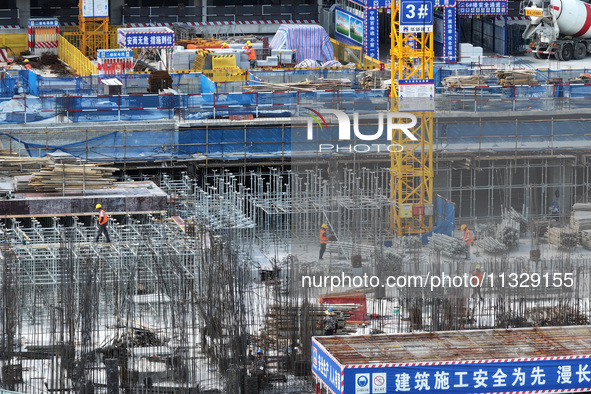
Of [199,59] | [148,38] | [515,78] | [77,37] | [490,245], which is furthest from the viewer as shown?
[77,37]

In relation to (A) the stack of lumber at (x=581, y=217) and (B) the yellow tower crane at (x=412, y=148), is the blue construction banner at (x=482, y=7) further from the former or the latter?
(A) the stack of lumber at (x=581, y=217)

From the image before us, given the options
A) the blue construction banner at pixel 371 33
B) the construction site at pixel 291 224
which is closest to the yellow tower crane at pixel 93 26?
the construction site at pixel 291 224

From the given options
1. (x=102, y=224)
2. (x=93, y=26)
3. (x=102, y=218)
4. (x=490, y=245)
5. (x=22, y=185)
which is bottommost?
(x=490, y=245)

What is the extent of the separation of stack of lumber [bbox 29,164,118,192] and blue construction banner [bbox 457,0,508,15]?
79.9 feet

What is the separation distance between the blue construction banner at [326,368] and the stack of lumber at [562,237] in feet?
30.6

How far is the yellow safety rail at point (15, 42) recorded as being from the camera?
193ft

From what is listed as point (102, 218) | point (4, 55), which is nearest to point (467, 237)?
point (102, 218)

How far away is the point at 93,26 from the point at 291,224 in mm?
25711

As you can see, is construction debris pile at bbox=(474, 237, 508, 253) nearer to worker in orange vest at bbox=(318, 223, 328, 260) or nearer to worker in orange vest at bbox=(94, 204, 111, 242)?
worker in orange vest at bbox=(318, 223, 328, 260)

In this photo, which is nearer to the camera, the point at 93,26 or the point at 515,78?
the point at 515,78

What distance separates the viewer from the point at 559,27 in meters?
56.2

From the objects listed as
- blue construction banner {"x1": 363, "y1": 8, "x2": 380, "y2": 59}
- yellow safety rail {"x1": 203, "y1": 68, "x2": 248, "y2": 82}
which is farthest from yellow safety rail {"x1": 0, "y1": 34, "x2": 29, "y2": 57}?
blue construction banner {"x1": 363, "y1": 8, "x2": 380, "y2": 59}

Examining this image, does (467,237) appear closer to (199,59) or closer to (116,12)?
(199,59)

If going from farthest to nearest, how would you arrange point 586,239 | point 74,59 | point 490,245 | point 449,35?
point 449,35 → point 74,59 → point 586,239 → point 490,245
